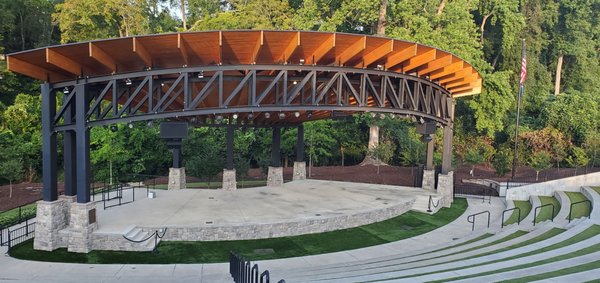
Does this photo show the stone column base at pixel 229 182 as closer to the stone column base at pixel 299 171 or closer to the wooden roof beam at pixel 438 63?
the stone column base at pixel 299 171

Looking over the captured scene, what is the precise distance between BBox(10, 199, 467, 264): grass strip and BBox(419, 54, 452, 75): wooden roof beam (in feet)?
24.5

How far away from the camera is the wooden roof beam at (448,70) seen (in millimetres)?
19047

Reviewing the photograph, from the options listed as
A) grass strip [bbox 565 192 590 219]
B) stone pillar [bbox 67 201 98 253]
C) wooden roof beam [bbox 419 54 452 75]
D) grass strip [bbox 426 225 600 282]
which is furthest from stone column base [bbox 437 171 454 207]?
stone pillar [bbox 67 201 98 253]

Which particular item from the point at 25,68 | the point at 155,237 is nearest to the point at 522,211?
the point at 155,237

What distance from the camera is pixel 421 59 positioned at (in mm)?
16969

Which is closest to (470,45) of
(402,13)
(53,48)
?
(402,13)

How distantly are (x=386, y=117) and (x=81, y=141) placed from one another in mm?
30399

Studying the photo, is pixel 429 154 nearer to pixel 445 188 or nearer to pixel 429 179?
pixel 429 179

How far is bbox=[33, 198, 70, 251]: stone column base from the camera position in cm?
1409

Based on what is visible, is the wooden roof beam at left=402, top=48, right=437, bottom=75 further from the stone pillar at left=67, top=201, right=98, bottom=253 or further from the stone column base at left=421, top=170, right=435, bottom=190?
the stone pillar at left=67, top=201, right=98, bottom=253

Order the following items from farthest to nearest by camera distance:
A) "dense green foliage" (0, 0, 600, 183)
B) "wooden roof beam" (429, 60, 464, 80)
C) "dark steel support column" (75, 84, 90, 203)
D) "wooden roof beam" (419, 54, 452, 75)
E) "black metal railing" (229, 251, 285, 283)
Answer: "dense green foliage" (0, 0, 600, 183)
"wooden roof beam" (429, 60, 464, 80)
"wooden roof beam" (419, 54, 452, 75)
"dark steel support column" (75, 84, 90, 203)
"black metal railing" (229, 251, 285, 283)

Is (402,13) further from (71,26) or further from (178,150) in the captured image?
(71,26)

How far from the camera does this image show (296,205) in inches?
794

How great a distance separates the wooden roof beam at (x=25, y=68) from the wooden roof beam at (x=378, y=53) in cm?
1235
